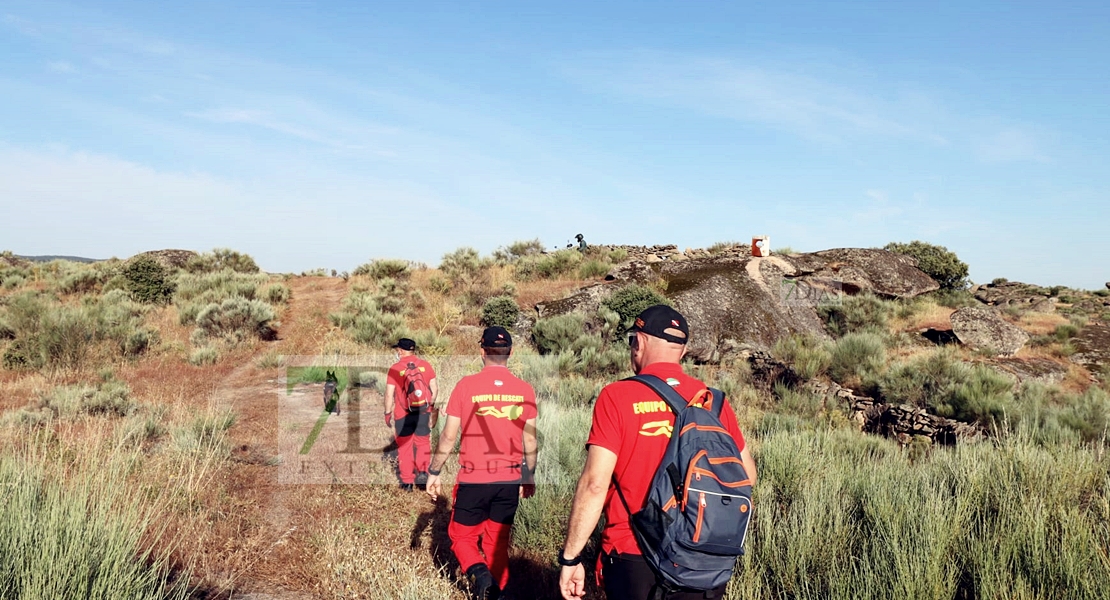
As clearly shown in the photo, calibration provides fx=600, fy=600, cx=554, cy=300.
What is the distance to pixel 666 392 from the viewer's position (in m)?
2.53

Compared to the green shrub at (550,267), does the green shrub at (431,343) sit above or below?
below

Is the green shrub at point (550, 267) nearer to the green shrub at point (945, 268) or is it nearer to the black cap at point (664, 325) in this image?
the green shrub at point (945, 268)

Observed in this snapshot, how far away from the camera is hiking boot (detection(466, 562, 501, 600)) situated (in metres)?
3.79

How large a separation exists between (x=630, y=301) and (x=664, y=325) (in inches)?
499

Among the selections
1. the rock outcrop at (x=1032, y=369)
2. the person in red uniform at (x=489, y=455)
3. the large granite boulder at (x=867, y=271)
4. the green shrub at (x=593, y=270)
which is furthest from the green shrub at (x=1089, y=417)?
the green shrub at (x=593, y=270)

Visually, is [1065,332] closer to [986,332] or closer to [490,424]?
[986,332]

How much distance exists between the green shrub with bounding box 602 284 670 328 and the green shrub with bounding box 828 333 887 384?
409 cm

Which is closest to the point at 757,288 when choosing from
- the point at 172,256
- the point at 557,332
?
the point at 557,332

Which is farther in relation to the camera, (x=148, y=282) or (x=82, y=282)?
(x=82, y=282)

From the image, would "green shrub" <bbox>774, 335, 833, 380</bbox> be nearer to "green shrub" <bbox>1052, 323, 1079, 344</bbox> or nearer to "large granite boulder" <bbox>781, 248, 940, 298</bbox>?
"large granite boulder" <bbox>781, 248, 940, 298</bbox>

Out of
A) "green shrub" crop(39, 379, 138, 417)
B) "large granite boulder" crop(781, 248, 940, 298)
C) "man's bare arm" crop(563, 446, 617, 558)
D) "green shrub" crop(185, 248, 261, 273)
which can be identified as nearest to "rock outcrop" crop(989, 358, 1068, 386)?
"large granite boulder" crop(781, 248, 940, 298)

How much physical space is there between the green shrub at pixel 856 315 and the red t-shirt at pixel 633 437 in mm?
13876

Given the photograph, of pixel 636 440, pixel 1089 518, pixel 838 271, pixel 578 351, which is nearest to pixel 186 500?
pixel 636 440

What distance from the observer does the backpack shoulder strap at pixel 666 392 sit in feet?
8.16
